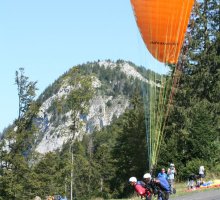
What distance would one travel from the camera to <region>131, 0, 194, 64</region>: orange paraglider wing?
18203 mm

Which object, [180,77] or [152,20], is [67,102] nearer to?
[180,77]

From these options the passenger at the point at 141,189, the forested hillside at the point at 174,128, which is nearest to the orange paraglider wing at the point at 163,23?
the passenger at the point at 141,189

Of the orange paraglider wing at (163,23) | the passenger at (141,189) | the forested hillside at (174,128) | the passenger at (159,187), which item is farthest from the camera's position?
the forested hillside at (174,128)

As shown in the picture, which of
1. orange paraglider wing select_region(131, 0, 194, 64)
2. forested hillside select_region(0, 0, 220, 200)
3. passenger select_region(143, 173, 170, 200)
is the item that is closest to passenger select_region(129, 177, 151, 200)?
passenger select_region(143, 173, 170, 200)

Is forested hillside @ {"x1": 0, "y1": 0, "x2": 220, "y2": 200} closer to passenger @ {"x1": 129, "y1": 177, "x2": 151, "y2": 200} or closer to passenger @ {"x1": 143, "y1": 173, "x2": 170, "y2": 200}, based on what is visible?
passenger @ {"x1": 143, "y1": 173, "x2": 170, "y2": 200}

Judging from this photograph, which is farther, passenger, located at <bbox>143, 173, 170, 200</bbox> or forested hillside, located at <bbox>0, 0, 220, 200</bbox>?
forested hillside, located at <bbox>0, 0, 220, 200</bbox>

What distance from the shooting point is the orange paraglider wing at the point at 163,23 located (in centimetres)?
1820

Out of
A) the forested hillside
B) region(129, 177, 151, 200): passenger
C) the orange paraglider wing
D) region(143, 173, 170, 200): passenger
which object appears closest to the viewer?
region(129, 177, 151, 200): passenger

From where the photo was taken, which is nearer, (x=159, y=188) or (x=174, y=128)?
(x=159, y=188)

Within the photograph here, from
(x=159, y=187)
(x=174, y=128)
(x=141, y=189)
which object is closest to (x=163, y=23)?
(x=159, y=187)

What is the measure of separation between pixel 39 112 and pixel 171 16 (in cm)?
2028

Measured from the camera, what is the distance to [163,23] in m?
18.7

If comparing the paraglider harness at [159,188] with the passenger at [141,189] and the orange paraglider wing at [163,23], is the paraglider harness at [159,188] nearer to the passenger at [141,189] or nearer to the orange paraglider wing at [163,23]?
the passenger at [141,189]

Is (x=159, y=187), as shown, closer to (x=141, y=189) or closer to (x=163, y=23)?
(x=141, y=189)
